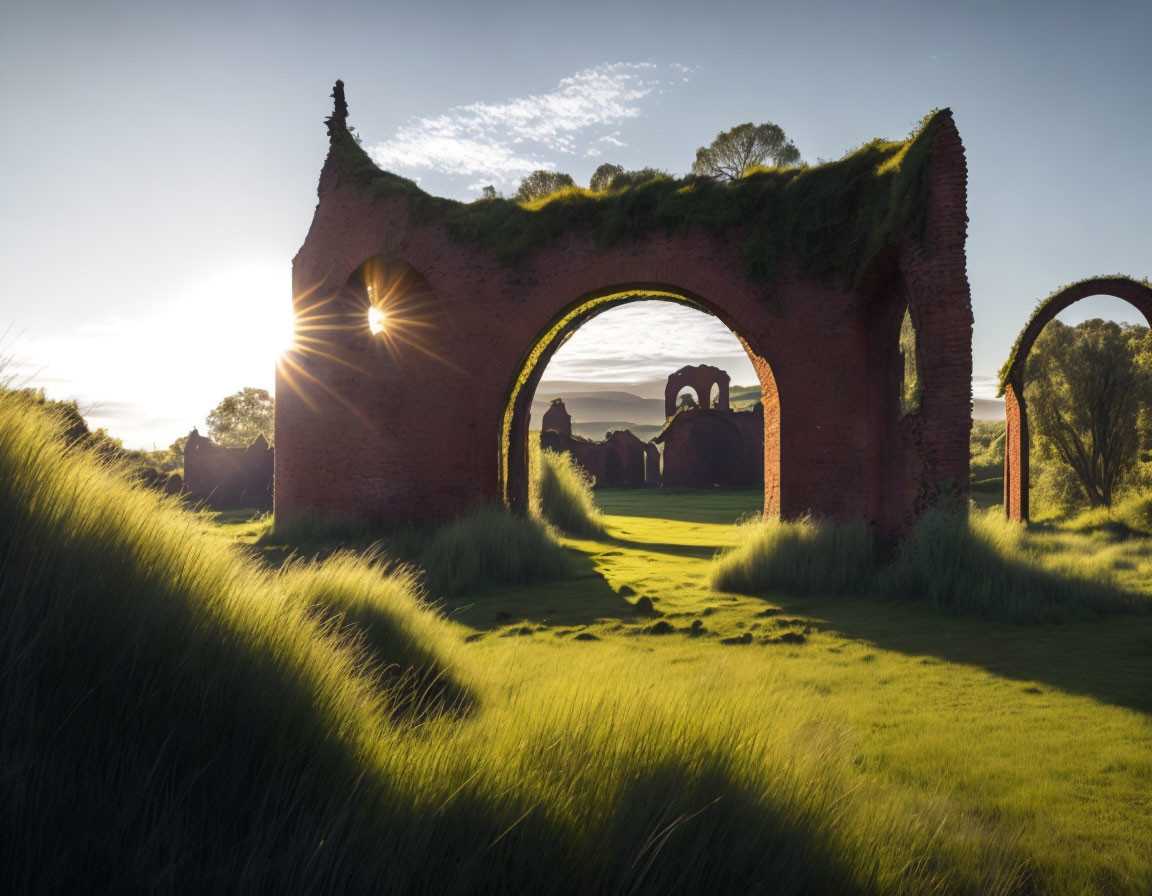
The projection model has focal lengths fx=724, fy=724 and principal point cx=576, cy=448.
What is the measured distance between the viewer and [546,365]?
1312 cm

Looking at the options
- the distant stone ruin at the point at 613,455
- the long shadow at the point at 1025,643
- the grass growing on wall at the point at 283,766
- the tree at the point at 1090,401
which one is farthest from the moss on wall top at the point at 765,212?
the distant stone ruin at the point at 613,455

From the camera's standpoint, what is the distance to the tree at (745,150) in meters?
39.6

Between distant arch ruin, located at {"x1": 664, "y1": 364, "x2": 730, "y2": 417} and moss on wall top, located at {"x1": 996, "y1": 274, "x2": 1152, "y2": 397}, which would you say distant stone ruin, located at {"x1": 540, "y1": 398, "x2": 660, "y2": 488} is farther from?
moss on wall top, located at {"x1": 996, "y1": 274, "x2": 1152, "y2": 397}

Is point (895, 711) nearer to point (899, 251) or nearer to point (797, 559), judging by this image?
point (797, 559)

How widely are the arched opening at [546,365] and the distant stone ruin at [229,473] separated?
47.7ft

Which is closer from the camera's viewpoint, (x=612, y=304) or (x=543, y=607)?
(x=543, y=607)

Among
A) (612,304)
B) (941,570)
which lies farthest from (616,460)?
(941,570)

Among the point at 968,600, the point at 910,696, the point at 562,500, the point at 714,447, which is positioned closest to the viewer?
the point at 910,696

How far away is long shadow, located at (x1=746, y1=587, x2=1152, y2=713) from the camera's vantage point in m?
4.62

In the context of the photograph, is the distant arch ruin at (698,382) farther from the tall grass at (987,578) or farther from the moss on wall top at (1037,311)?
the tall grass at (987,578)

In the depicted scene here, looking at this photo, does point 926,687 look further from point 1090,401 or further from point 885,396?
point 1090,401

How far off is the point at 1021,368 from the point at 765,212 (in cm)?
788

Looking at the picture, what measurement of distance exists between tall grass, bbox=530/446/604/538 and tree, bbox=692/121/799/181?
92.2 feet

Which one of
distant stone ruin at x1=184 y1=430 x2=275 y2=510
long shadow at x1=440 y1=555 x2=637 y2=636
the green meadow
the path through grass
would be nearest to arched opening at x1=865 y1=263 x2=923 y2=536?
the path through grass
